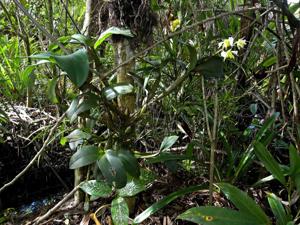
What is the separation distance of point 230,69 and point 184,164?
382mm

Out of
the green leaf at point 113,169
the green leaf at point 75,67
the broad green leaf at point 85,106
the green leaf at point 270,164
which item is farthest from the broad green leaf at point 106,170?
the green leaf at point 270,164

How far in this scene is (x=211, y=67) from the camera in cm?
90

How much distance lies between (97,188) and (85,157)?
13cm

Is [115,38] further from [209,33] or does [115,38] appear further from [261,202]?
[261,202]

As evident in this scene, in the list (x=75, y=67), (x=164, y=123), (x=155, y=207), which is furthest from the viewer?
(x=164, y=123)

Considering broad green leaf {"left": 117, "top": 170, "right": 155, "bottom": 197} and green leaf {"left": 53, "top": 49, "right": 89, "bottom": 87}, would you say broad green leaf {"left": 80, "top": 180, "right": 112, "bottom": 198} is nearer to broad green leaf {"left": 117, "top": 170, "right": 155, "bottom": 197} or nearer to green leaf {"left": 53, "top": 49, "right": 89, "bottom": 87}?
broad green leaf {"left": 117, "top": 170, "right": 155, "bottom": 197}

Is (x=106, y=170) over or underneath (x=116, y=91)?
underneath

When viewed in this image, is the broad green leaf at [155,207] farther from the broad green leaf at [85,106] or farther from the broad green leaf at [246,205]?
the broad green leaf at [85,106]

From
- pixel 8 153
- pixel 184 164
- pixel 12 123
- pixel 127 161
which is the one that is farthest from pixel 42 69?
pixel 127 161

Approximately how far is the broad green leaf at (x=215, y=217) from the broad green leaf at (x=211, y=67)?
1.05 ft

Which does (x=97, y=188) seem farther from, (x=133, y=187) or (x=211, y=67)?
(x=211, y=67)

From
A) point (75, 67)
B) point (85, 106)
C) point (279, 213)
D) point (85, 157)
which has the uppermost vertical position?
point (75, 67)

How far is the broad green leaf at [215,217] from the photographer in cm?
80

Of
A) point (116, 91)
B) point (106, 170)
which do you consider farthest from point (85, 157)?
point (116, 91)
